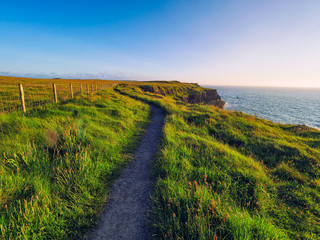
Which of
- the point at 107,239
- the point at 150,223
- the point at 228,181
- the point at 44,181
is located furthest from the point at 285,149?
the point at 44,181

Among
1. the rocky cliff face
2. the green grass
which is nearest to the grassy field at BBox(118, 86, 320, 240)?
the green grass

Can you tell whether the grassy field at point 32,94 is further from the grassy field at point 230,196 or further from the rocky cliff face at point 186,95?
the rocky cliff face at point 186,95

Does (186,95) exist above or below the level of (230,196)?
above

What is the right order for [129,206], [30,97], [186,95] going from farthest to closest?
[186,95] → [30,97] → [129,206]

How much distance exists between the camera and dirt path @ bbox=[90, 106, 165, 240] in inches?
97.1

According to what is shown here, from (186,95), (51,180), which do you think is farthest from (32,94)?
(186,95)

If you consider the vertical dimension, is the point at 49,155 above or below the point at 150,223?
above

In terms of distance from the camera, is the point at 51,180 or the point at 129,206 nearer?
the point at 129,206

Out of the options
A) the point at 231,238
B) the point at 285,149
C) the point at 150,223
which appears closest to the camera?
the point at 231,238

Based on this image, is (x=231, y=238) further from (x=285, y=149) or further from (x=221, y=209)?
(x=285, y=149)

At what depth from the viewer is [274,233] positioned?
221 cm

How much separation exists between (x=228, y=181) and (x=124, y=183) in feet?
9.92

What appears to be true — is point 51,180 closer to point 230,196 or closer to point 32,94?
point 230,196

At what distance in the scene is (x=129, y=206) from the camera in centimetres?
304
